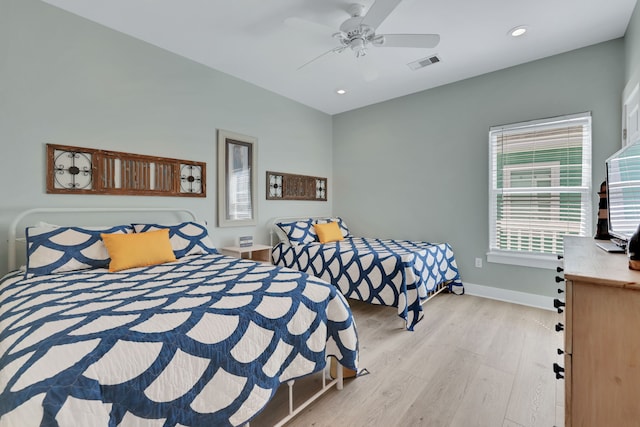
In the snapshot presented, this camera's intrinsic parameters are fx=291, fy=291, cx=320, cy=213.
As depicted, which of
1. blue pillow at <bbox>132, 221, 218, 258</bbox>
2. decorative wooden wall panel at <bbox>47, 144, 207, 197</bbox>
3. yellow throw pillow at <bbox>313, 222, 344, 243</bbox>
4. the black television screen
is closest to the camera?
the black television screen

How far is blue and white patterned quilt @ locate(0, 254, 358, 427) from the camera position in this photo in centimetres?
85

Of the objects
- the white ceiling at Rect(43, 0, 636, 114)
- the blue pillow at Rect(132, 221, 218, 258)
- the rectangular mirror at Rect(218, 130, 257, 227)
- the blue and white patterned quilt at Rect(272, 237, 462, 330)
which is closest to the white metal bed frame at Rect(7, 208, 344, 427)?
the blue pillow at Rect(132, 221, 218, 258)

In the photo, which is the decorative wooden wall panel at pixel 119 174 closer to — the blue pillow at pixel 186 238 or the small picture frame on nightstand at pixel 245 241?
the blue pillow at pixel 186 238

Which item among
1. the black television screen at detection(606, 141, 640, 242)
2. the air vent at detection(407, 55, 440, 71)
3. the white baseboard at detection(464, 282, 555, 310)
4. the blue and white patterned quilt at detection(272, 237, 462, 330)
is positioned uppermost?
the air vent at detection(407, 55, 440, 71)

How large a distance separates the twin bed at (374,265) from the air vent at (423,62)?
79.6 inches

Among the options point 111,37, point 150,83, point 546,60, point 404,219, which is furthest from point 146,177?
point 546,60

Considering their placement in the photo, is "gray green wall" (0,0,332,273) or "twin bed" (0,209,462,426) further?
"gray green wall" (0,0,332,273)

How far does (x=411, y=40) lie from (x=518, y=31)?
112 cm

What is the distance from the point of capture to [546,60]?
306cm

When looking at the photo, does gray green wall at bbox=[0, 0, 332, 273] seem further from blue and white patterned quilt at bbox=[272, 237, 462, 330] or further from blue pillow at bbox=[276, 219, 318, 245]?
blue and white patterned quilt at bbox=[272, 237, 462, 330]

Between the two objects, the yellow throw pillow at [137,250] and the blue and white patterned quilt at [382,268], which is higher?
the yellow throw pillow at [137,250]

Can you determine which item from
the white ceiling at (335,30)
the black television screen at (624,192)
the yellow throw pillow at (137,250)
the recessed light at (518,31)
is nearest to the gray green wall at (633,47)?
the white ceiling at (335,30)

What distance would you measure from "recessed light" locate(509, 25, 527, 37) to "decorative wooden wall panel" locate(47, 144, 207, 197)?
3.25 meters

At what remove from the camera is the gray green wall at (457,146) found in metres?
2.82
